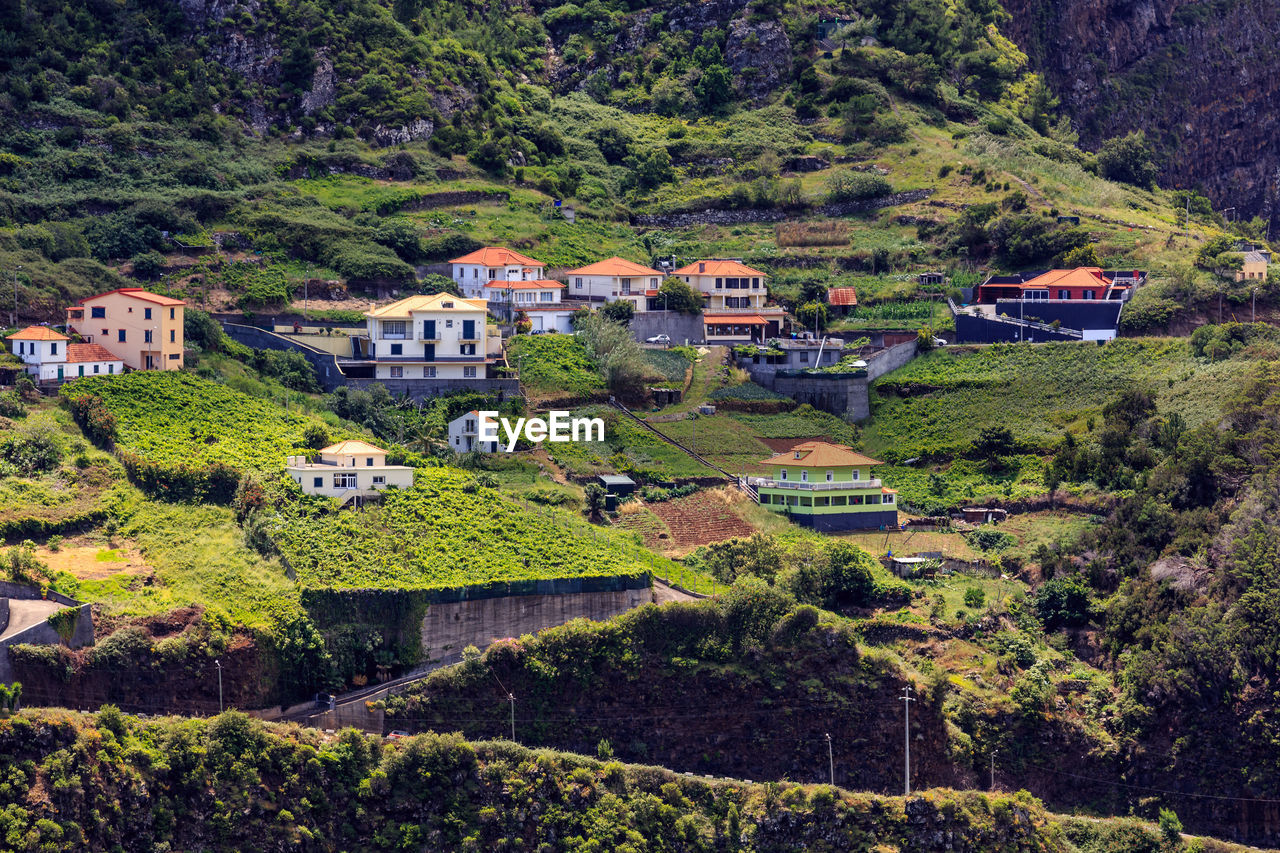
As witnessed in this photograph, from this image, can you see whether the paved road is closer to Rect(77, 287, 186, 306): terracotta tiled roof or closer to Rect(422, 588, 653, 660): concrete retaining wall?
Rect(422, 588, 653, 660): concrete retaining wall

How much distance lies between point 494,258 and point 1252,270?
36.5 meters

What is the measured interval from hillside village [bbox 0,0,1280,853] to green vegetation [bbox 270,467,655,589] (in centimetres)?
24

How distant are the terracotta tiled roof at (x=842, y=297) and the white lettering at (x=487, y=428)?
23633mm

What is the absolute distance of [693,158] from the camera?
118562mm

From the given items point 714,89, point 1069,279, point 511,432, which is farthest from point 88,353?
point 714,89

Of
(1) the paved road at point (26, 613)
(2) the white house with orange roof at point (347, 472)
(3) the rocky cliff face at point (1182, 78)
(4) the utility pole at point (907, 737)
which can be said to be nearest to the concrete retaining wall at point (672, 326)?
(2) the white house with orange roof at point (347, 472)

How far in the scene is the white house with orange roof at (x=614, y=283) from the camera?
98.2 metres

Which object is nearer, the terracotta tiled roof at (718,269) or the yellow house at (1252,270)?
the yellow house at (1252,270)

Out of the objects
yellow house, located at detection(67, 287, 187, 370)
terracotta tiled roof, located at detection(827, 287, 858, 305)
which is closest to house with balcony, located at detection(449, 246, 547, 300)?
terracotta tiled roof, located at detection(827, 287, 858, 305)

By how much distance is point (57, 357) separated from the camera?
79562 mm

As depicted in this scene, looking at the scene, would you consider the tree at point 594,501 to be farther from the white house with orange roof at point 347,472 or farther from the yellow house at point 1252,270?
the yellow house at point 1252,270

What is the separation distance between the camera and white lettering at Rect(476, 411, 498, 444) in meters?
82.4

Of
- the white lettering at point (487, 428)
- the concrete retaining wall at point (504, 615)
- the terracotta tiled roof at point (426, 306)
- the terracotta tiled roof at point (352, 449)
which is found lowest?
the concrete retaining wall at point (504, 615)

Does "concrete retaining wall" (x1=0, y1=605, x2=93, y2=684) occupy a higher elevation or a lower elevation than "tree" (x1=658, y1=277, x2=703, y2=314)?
lower
